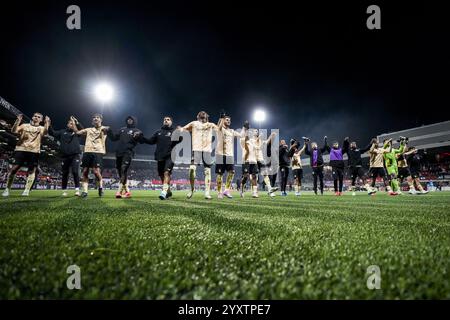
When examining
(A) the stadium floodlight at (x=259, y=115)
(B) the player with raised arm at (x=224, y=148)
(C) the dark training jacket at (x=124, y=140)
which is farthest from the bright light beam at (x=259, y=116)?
(C) the dark training jacket at (x=124, y=140)

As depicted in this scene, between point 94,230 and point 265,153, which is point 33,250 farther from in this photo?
point 265,153

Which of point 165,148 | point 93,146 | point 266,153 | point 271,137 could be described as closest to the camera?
point 165,148

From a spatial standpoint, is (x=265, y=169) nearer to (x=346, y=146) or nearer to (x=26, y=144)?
(x=346, y=146)

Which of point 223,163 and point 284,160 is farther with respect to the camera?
point 284,160

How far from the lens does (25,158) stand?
290 inches

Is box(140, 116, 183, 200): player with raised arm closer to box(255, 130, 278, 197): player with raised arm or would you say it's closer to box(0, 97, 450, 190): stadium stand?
box(255, 130, 278, 197): player with raised arm

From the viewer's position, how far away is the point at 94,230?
2074 millimetres

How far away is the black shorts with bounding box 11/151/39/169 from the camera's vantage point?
7.25 meters

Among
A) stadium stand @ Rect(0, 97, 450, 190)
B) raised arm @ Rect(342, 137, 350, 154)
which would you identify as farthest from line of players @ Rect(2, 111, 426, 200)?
stadium stand @ Rect(0, 97, 450, 190)

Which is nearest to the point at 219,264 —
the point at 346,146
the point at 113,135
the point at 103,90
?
the point at 113,135

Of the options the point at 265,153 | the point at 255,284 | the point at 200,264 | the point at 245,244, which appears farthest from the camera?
the point at 265,153
